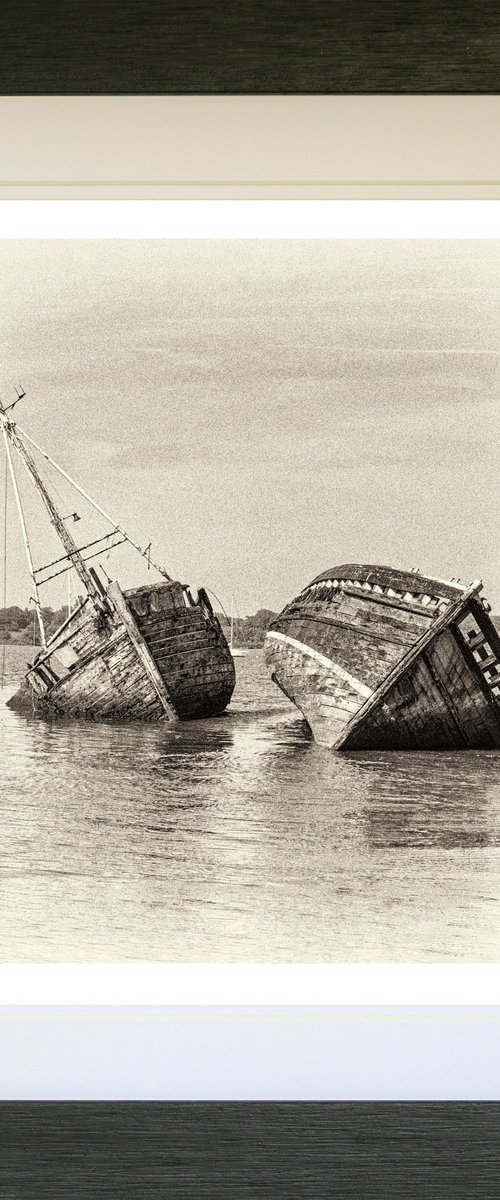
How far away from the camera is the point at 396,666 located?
1536mm

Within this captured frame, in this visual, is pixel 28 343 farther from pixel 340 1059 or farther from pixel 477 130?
pixel 340 1059

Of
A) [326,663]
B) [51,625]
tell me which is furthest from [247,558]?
[51,625]

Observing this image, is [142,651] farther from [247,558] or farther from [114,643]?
[247,558]

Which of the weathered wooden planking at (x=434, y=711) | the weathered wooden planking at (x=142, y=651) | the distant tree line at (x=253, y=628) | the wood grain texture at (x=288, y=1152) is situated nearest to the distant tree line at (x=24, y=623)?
the weathered wooden planking at (x=142, y=651)

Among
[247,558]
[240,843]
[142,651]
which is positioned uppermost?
[247,558]

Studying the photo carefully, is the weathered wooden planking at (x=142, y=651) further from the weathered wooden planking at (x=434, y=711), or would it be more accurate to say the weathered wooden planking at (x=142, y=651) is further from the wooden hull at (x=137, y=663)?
the weathered wooden planking at (x=434, y=711)

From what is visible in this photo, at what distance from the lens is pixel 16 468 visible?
5.09 feet

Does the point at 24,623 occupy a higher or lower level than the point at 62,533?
lower

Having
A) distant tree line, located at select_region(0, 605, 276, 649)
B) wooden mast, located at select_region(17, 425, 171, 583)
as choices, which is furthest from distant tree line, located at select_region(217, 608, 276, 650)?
wooden mast, located at select_region(17, 425, 171, 583)

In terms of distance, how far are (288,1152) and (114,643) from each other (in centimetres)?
83

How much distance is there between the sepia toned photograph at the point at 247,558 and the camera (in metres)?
1.51

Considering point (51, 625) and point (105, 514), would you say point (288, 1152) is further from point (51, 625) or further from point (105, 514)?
point (105, 514)
